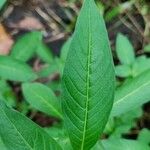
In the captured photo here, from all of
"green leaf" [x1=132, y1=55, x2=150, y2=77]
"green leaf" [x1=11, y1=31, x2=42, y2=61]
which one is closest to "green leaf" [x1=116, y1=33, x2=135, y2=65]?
"green leaf" [x1=132, y1=55, x2=150, y2=77]

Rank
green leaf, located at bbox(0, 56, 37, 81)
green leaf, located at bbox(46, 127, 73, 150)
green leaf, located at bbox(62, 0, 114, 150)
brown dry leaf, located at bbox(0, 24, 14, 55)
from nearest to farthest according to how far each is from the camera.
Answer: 1. green leaf, located at bbox(62, 0, 114, 150)
2. green leaf, located at bbox(46, 127, 73, 150)
3. green leaf, located at bbox(0, 56, 37, 81)
4. brown dry leaf, located at bbox(0, 24, 14, 55)

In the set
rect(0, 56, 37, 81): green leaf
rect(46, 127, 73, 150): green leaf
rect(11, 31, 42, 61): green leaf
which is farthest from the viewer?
rect(11, 31, 42, 61): green leaf

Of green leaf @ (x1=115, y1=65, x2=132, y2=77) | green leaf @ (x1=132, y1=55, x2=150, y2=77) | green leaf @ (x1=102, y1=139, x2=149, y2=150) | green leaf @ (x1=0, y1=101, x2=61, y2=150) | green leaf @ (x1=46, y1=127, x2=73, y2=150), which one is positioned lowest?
green leaf @ (x1=132, y1=55, x2=150, y2=77)

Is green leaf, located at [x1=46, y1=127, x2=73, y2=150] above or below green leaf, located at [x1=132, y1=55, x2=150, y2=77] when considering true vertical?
above

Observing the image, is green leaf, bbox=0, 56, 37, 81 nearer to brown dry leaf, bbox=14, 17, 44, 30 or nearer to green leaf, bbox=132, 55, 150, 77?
green leaf, bbox=132, 55, 150, 77

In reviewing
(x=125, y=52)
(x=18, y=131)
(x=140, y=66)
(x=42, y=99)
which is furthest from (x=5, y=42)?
(x=18, y=131)

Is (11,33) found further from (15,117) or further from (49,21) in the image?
(15,117)
